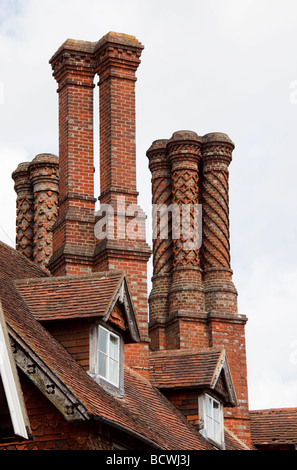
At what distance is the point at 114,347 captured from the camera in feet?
56.7

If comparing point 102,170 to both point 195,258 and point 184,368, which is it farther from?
point 195,258

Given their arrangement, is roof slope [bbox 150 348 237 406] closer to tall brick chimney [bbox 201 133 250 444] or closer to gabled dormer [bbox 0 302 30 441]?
tall brick chimney [bbox 201 133 250 444]

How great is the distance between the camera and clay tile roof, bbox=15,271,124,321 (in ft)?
54.1

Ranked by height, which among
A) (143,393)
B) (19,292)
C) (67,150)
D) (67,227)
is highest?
(67,150)

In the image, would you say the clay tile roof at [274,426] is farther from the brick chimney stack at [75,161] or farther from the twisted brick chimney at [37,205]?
the twisted brick chimney at [37,205]

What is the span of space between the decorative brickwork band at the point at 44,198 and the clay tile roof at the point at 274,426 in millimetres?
6267

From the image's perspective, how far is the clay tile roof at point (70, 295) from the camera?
54.1 feet

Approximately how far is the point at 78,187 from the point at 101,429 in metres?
8.15

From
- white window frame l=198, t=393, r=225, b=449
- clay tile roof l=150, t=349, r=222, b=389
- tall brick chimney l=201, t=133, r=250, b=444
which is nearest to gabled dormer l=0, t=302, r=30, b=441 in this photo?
clay tile roof l=150, t=349, r=222, b=389

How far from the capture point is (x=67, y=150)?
22.2 metres

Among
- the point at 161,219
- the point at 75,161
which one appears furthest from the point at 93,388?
the point at 161,219

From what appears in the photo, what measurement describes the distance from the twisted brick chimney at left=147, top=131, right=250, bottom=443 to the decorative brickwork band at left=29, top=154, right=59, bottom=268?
245 cm
